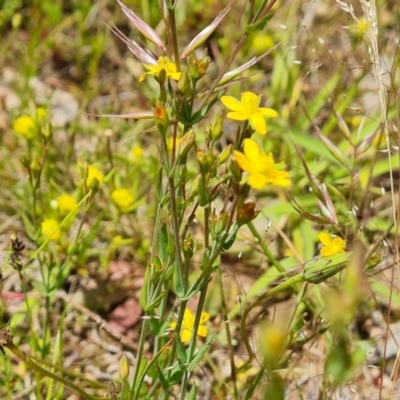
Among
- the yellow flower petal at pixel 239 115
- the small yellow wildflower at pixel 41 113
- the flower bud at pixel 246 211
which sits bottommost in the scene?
the small yellow wildflower at pixel 41 113

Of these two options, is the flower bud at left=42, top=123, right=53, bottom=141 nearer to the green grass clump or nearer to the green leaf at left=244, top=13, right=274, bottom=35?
Result: the green grass clump

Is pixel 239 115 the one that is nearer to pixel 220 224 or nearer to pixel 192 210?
pixel 220 224

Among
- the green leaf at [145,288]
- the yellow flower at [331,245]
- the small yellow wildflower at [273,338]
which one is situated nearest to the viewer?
the small yellow wildflower at [273,338]

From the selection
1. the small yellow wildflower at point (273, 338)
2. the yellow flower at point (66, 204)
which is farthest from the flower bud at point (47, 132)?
the small yellow wildflower at point (273, 338)

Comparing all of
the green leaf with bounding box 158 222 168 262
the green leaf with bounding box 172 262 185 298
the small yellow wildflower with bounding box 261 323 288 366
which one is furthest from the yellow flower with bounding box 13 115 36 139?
the small yellow wildflower with bounding box 261 323 288 366

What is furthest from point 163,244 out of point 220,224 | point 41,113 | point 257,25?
point 41,113

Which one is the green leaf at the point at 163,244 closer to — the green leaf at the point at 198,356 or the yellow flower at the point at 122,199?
the green leaf at the point at 198,356

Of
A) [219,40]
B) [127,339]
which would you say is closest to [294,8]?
[219,40]
